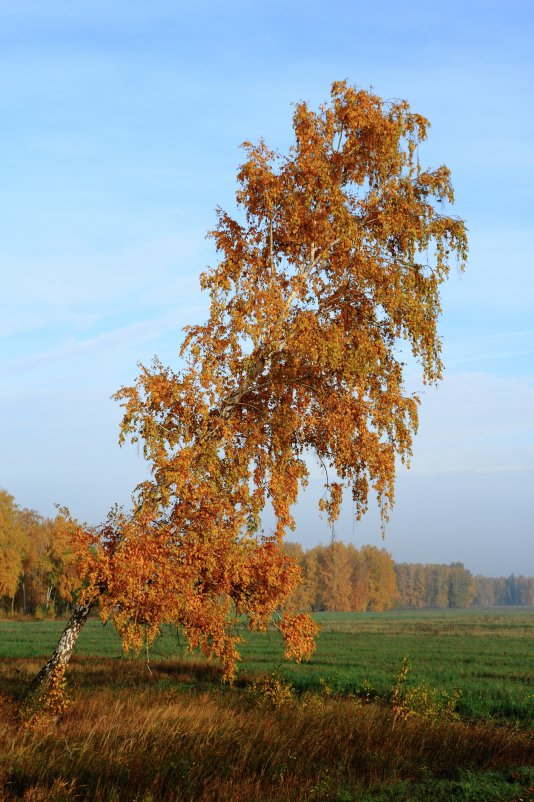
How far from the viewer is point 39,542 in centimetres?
9269

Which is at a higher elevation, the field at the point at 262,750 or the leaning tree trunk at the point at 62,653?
the leaning tree trunk at the point at 62,653

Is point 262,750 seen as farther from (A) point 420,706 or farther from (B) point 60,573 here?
(B) point 60,573

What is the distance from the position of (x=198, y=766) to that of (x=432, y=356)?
35.9ft

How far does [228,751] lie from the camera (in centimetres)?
1210

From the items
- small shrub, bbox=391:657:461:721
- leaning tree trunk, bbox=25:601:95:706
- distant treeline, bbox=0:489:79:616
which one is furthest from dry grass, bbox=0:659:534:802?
distant treeline, bbox=0:489:79:616

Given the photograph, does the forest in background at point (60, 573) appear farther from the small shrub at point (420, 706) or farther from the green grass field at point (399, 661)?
the small shrub at point (420, 706)

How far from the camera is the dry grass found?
1019 centimetres

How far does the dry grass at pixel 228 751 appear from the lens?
1019 centimetres

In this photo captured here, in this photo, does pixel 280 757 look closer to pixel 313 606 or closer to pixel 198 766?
pixel 198 766

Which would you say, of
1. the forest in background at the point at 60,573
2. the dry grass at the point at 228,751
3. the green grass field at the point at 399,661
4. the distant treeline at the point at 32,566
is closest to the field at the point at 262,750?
the dry grass at the point at 228,751

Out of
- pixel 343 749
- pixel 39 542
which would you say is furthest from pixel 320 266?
pixel 39 542

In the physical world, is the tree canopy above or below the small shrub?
above

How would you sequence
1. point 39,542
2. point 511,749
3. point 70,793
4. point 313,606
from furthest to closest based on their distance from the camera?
point 313,606
point 39,542
point 511,749
point 70,793

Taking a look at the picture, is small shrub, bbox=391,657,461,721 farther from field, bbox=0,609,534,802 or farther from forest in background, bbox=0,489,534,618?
forest in background, bbox=0,489,534,618
